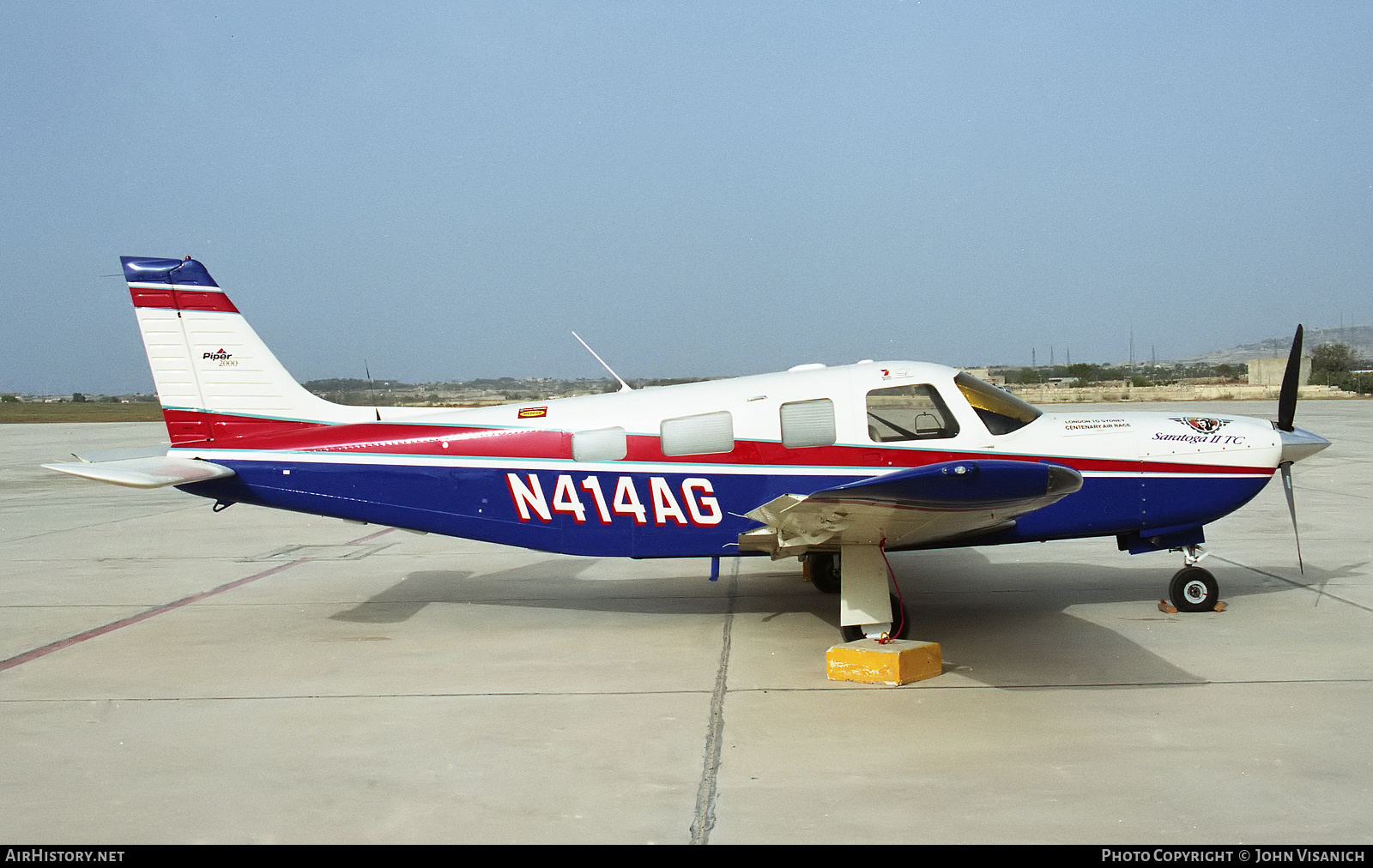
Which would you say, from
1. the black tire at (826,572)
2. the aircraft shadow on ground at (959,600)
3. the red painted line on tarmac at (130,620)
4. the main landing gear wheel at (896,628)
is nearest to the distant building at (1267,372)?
the aircraft shadow on ground at (959,600)

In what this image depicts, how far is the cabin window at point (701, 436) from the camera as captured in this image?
7461 millimetres

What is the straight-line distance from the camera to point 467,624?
8266 millimetres

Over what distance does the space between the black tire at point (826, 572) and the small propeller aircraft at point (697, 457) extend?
1.62 metres

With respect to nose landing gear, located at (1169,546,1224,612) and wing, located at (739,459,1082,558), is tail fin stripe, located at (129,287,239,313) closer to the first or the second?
wing, located at (739,459,1082,558)

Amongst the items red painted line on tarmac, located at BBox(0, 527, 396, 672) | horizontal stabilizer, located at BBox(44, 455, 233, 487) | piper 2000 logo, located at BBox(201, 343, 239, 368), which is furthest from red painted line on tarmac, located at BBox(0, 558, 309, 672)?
piper 2000 logo, located at BBox(201, 343, 239, 368)

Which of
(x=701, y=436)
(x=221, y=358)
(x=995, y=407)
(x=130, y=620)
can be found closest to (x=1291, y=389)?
(x=995, y=407)

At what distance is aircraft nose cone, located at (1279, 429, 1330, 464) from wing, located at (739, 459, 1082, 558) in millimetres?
2256

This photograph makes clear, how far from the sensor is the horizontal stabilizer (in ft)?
23.6

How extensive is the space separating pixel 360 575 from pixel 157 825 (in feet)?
20.8

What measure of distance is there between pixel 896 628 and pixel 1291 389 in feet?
12.7

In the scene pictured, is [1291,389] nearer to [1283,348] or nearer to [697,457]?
[697,457]

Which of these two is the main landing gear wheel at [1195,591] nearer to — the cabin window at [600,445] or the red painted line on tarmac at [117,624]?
the cabin window at [600,445]
